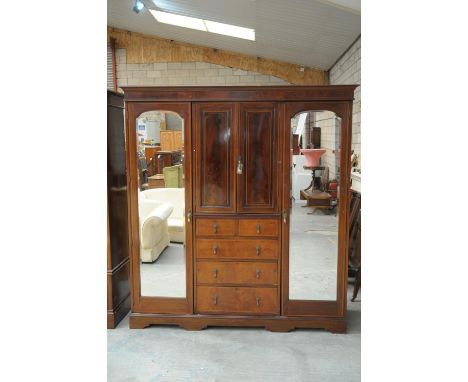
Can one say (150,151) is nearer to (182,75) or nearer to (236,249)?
(236,249)

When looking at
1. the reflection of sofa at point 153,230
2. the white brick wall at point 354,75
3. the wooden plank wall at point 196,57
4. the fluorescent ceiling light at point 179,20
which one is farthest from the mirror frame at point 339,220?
the wooden plank wall at point 196,57

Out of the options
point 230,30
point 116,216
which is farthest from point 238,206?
point 230,30

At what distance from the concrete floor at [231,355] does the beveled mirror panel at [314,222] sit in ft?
1.12

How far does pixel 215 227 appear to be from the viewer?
290 cm

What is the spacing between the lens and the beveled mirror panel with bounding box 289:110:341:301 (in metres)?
2.86

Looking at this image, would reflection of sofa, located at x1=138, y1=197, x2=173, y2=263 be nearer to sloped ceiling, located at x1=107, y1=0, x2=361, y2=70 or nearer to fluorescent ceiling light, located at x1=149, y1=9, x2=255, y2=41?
sloped ceiling, located at x1=107, y1=0, x2=361, y2=70

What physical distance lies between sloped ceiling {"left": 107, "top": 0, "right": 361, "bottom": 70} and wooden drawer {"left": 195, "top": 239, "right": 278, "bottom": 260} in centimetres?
187

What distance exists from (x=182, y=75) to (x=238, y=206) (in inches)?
215

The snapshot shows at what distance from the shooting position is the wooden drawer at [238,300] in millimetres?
2932

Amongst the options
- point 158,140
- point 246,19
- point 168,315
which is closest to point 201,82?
point 246,19

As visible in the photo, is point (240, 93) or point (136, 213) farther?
point (136, 213)

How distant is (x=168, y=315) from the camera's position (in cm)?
299

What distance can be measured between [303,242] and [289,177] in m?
0.51
